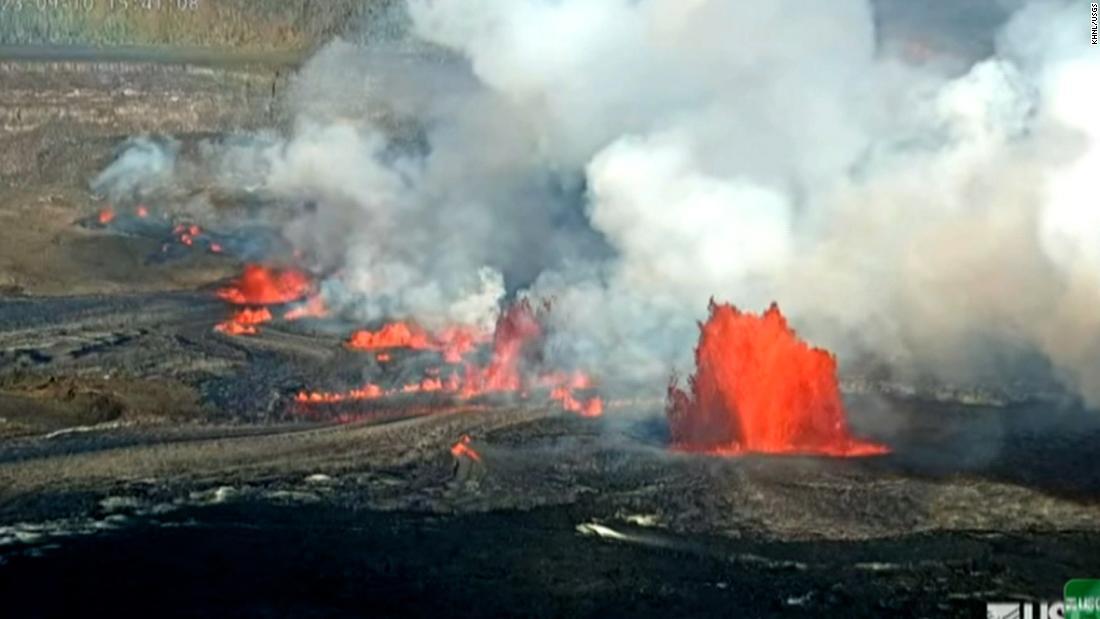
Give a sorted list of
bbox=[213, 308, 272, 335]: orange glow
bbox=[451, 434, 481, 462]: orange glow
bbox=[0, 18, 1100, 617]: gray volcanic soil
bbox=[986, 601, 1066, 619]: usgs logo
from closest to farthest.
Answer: bbox=[986, 601, 1066, 619]: usgs logo → bbox=[0, 18, 1100, 617]: gray volcanic soil → bbox=[451, 434, 481, 462]: orange glow → bbox=[213, 308, 272, 335]: orange glow

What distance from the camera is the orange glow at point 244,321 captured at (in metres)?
61.9

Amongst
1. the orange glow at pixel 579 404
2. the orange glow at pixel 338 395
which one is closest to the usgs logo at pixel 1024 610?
the orange glow at pixel 579 404

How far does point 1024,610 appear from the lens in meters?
32.6

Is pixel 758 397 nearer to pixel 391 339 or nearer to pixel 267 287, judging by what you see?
pixel 391 339

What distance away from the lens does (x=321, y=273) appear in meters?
73.3

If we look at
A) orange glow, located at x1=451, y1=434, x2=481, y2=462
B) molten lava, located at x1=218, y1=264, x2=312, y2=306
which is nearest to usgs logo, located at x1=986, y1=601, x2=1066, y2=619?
orange glow, located at x1=451, y1=434, x2=481, y2=462

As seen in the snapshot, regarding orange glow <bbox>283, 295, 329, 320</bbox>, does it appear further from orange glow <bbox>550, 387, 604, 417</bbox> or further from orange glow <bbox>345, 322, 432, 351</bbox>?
orange glow <bbox>550, 387, 604, 417</bbox>

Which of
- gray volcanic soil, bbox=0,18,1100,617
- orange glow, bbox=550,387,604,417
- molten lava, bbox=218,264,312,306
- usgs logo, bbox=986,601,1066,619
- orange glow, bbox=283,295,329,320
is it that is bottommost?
usgs logo, bbox=986,601,1066,619

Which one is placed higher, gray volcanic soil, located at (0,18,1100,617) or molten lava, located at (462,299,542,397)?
molten lava, located at (462,299,542,397)

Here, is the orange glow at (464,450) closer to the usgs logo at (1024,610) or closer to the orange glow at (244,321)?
the usgs logo at (1024,610)

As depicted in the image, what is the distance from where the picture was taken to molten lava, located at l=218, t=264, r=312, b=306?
6962cm

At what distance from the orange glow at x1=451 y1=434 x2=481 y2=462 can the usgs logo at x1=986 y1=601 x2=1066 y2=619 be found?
16.1m

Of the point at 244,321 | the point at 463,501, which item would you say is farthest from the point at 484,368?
the point at 244,321

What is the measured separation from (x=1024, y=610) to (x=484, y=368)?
83.6ft
